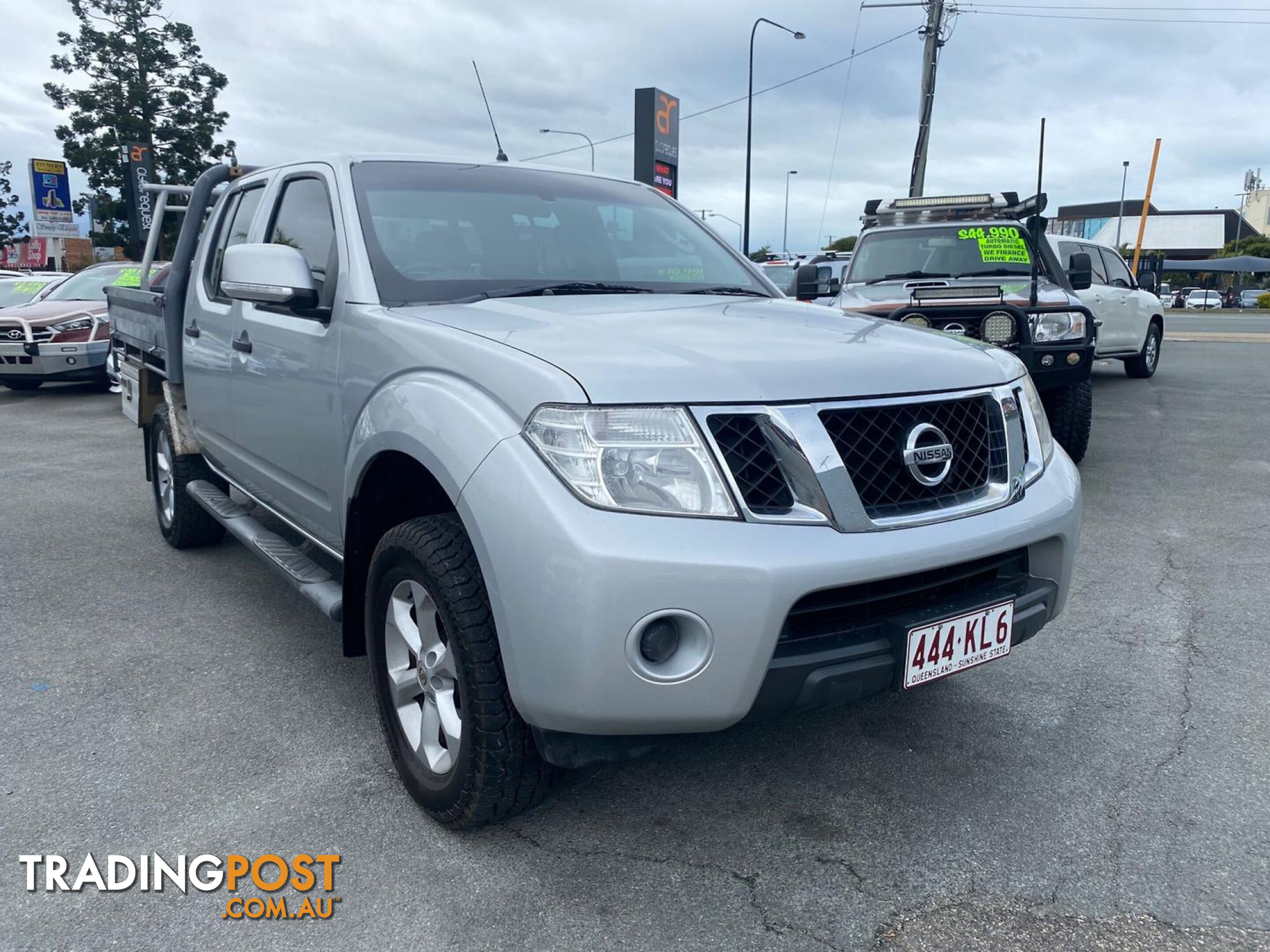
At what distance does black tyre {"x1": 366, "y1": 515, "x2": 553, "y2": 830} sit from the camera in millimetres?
2234

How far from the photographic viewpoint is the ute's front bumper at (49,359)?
435 inches

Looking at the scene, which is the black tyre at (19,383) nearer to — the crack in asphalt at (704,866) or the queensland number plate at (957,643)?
the crack in asphalt at (704,866)

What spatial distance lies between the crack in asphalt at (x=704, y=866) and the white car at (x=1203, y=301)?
4750cm

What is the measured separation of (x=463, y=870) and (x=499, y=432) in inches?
41.3

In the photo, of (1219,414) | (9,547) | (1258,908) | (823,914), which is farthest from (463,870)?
(1219,414)

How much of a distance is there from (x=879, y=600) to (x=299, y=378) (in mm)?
2006

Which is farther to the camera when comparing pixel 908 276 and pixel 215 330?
pixel 908 276

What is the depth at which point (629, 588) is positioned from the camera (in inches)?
77.7

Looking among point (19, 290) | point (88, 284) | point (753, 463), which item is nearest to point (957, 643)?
point (753, 463)

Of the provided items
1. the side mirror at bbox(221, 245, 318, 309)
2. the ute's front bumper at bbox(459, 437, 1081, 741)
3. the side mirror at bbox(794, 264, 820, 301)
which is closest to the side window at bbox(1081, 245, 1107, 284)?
the side mirror at bbox(794, 264, 820, 301)

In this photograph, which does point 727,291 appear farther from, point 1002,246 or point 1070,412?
point 1002,246

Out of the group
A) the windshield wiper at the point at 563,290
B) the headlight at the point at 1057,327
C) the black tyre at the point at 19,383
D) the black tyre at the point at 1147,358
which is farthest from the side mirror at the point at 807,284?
the black tyre at the point at 19,383

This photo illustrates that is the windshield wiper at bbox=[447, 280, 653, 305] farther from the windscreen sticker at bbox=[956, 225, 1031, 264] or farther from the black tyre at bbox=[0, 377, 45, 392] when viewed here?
the black tyre at bbox=[0, 377, 45, 392]

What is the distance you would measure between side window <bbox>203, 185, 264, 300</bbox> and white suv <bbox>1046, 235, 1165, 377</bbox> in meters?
7.67
